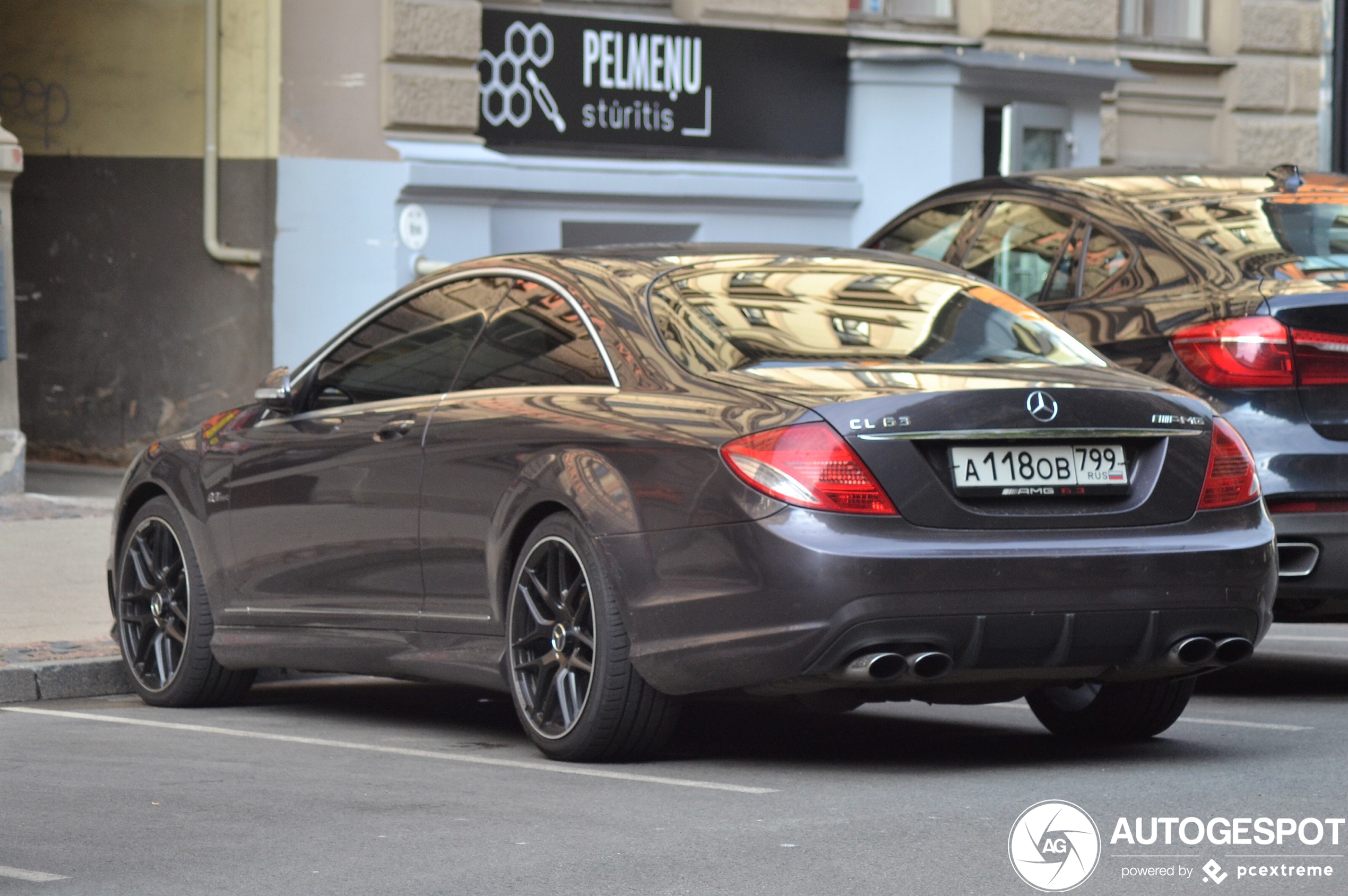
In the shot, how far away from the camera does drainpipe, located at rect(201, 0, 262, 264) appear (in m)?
15.6

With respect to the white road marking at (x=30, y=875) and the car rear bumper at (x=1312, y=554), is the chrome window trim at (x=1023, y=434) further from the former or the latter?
the white road marking at (x=30, y=875)

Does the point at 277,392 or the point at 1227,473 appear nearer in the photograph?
the point at 1227,473

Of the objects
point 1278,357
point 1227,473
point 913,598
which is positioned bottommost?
point 913,598

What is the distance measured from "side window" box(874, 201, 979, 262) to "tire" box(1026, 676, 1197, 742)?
283 centimetres

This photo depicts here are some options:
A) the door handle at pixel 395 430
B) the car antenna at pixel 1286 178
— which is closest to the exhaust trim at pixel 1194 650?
the door handle at pixel 395 430

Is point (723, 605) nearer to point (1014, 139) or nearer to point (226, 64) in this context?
point (226, 64)

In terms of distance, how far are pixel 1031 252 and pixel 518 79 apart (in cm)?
808

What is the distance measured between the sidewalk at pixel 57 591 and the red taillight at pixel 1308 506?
160 inches

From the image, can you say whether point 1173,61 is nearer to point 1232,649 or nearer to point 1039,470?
point 1232,649

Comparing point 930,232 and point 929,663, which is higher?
point 930,232

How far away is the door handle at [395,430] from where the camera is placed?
276 inches

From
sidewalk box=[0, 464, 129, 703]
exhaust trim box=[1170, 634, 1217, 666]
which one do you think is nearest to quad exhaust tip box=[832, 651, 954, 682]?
exhaust trim box=[1170, 634, 1217, 666]

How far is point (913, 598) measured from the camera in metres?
5.75

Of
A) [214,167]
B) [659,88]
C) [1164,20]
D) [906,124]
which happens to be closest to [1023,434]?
[214,167]
